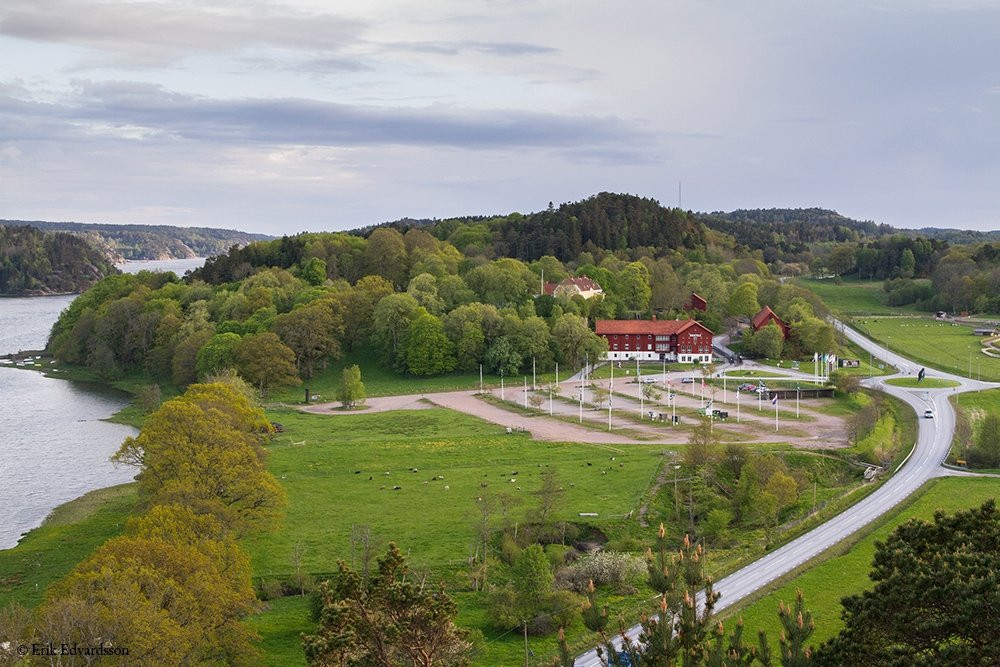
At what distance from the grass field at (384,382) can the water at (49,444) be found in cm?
1423

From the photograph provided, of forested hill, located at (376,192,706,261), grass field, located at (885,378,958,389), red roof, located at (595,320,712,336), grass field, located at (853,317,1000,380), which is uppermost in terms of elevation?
forested hill, located at (376,192,706,261)

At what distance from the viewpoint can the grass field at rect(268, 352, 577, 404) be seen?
254 ft

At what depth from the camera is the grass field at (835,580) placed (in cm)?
2980

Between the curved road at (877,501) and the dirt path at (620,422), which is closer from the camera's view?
the curved road at (877,501)

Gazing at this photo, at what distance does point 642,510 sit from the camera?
4294 cm

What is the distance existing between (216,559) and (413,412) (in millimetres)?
40081

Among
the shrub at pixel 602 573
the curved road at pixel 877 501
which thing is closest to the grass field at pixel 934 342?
the curved road at pixel 877 501

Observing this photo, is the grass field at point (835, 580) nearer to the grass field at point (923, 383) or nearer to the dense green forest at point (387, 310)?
the grass field at point (923, 383)

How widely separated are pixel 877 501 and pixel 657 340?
153 feet

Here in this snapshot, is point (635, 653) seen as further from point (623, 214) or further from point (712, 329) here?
point (623, 214)

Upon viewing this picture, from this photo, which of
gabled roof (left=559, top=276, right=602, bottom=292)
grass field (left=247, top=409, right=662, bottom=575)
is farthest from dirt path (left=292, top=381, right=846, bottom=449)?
gabled roof (left=559, top=276, right=602, bottom=292)

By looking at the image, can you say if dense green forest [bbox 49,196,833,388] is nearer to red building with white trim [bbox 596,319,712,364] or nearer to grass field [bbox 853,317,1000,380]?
red building with white trim [bbox 596,319,712,364]

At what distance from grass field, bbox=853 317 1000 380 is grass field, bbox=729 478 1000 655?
37704mm

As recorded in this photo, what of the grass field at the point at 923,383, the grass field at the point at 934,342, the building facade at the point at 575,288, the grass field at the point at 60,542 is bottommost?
the grass field at the point at 60,542
